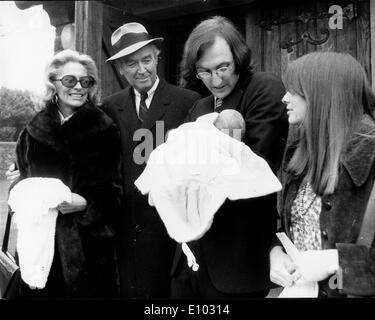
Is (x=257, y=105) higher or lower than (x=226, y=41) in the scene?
lower

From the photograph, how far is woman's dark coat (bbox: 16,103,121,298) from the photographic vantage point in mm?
1985

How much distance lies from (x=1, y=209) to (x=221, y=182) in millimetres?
899

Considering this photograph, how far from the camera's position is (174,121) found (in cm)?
199

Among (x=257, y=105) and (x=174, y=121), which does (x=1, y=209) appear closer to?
(x=174, y=121)

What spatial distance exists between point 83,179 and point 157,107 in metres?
0.34

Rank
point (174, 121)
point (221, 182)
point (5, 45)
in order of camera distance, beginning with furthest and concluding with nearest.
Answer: point (5, 45), point (174, 121), point (221, 182)

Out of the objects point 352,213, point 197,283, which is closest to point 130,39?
point 197,283

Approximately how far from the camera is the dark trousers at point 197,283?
1.73 m

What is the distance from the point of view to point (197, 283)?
5.71 feet

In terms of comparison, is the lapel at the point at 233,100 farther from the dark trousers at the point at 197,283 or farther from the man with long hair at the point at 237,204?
the dark trousers at the point at 197,283

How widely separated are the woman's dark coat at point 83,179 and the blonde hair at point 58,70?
5 centimetres

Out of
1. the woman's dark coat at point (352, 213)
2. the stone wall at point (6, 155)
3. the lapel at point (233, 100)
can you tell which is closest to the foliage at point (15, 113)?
the stone wall at point (6, 155)

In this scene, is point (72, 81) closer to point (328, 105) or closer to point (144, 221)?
point (144, 221)
